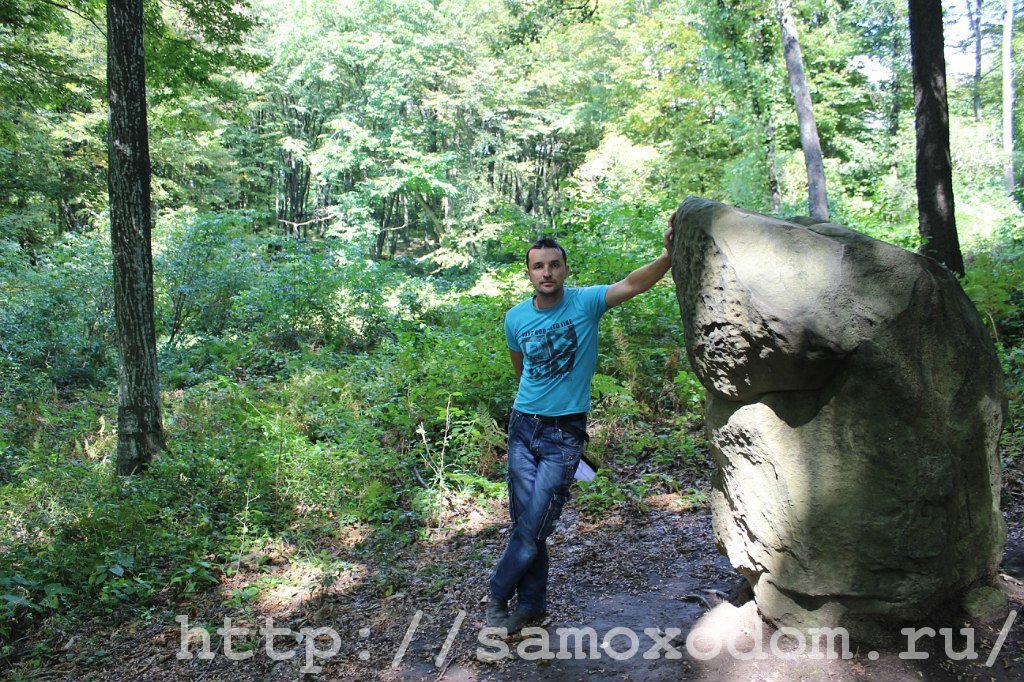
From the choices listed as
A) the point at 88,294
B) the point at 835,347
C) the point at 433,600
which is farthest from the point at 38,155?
the point at 835,347

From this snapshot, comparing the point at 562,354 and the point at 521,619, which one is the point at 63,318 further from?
the point at 562,354

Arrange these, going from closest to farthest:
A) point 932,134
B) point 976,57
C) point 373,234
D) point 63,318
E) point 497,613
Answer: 1. point 497,613
2. point 932,134
3. point 63,318
4. point 373,234
5. point 976,57

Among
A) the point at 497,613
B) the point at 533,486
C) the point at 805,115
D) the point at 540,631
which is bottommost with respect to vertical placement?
the point at 540,631

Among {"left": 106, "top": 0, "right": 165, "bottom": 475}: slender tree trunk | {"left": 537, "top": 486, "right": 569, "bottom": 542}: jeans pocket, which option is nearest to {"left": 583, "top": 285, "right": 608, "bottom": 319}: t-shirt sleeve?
{"left": 537, "top": 486, "right": 569, "bottom": 542}: jeans pocket

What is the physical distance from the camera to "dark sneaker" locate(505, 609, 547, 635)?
12.4ft

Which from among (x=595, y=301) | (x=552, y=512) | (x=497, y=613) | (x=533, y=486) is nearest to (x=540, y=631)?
(x=497, y=613)

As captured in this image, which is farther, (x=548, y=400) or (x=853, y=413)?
(x=548, y=400)

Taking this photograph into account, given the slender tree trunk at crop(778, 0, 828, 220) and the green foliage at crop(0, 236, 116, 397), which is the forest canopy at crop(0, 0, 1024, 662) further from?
the slender tree trunk at crop(778, 0, 828, 220)

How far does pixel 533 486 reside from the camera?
3.64 meters

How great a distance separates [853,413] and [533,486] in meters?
1.62

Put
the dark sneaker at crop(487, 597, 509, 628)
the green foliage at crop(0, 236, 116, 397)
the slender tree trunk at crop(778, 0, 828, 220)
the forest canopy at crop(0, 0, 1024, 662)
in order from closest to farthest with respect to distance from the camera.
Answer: the dark sneaker at crop(487, 597, 509, 628), the forest canopy at crop(0, 0, 1024, 662), the green foliage at crop(0, 236, 116, 397), the slender tree trunk at crop(778, 0, 828, 220)

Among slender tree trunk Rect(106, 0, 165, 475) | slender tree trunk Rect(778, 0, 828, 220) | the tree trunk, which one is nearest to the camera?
slender tree trunk Rect(106, 0, 165, 475)

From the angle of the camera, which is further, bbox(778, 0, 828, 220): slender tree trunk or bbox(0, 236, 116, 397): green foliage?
bbox(778, 0, 828, 220): slender tree trunk

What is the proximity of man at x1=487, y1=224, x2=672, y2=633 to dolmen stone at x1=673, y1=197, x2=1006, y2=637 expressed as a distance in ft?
2.10
